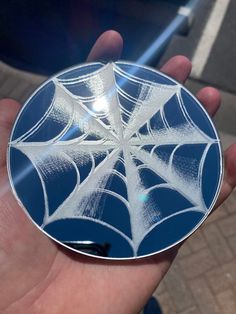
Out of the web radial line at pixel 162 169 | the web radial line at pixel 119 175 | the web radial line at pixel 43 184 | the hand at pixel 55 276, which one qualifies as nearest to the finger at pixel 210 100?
the web radial line at pixel 162 169

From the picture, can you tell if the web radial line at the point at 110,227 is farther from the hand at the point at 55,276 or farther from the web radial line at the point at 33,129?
the web radial line at the point at 33,129

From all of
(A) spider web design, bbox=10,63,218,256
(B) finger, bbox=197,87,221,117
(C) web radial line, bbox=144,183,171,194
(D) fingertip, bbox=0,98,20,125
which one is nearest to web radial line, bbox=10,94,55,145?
(A) spider web design, bbox=10,63,218,256

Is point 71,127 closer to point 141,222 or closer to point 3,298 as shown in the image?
point 141,222

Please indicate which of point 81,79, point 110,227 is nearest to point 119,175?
point 110,227

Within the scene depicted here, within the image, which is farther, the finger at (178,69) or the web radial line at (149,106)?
the finger at (178,69)

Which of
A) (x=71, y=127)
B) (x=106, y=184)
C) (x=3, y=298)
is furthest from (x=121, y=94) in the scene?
(x=3, y=298)

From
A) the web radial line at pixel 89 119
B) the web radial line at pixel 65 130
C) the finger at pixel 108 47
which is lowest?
the web radial line at pixel 65 130
